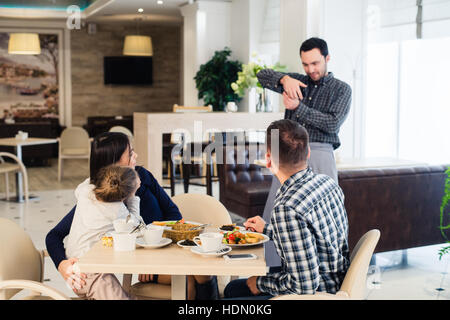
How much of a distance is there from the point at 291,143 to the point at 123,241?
69 centimetres

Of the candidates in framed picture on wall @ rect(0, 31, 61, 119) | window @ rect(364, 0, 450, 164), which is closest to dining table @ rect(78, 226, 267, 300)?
window @ rect(364, 0, 450, 164)

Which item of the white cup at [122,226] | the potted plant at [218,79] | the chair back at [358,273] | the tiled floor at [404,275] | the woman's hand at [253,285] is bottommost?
the tiled floor at [404,275]

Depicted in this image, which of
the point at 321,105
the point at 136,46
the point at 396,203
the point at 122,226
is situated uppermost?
the point at 136,46

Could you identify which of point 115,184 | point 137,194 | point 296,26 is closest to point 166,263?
point 115,184

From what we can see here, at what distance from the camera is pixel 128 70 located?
13.1 metres

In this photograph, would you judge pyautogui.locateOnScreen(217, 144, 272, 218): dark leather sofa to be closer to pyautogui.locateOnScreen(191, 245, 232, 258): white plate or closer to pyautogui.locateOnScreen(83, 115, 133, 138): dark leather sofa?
pyautogui.locateOnScreen(191, 245, 232, 258): white plate

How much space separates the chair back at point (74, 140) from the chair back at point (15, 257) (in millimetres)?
7346

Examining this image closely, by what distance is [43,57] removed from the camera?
1271 centimetres

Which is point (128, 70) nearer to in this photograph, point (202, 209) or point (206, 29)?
point (206, 29)

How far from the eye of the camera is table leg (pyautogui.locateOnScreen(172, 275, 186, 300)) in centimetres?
222

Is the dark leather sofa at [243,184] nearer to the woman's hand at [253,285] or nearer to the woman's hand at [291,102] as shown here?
the woman's hand at [291,102]

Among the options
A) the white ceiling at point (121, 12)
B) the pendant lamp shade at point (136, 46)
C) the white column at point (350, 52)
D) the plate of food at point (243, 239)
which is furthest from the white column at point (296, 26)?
the pendant lamp shade at point (136, 46)

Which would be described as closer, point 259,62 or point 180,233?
point 180,233

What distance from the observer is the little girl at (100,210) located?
86.4 inches
